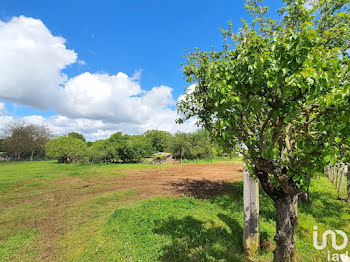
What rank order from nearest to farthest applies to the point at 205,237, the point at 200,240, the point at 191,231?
the point at 200,240 < the point at 205,237 < the point at 191,231

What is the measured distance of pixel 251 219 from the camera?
15.2 ft

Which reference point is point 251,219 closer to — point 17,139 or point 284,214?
point 284,214

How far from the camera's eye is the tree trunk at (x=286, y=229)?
319cm

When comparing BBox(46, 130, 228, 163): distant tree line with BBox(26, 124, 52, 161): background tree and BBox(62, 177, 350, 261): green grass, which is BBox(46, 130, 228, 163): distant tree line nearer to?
BBox(26, 124, 52, 161): background tree

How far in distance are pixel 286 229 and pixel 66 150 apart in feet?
155

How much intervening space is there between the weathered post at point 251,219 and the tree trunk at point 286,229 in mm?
1227

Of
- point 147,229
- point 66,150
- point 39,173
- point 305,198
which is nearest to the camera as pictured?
point 147,229

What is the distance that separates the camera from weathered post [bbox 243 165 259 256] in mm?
4500

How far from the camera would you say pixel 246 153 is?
11.0ft

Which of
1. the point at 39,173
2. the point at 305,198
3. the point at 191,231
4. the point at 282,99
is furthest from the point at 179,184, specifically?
the point at 39,173

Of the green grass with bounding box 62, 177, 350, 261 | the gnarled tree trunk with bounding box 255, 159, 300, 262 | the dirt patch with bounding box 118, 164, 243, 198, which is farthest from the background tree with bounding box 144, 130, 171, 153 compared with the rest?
the gnarled tree trunk with bounding box 255, 159, 300, 262

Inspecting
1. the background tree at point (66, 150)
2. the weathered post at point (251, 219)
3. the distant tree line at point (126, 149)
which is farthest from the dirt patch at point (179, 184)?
the background tree at point (66, 150)

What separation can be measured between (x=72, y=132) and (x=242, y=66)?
10694 cm

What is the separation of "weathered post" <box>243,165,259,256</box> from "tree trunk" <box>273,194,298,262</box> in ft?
4.02
